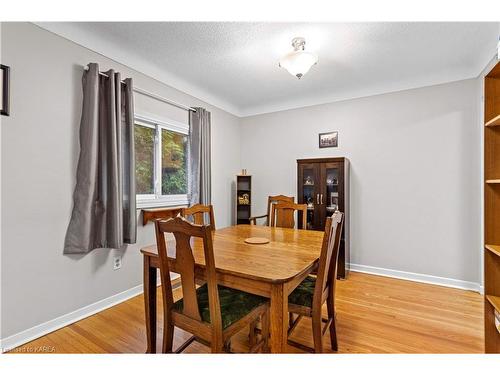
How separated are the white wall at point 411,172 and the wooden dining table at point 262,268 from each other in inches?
63.0

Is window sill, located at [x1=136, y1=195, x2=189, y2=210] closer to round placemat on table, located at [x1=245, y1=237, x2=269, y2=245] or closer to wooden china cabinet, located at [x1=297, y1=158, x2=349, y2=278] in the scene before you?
round placemat on table, located at [x1=245, y1=237, x2=269, y2=245]

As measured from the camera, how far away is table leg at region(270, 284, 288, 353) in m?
1.24

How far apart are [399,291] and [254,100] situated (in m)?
3.10

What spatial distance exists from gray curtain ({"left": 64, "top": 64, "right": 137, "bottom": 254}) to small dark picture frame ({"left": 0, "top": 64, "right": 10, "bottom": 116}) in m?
0.48

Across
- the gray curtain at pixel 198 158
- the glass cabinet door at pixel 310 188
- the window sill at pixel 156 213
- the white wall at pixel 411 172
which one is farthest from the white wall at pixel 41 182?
the white wall at pixel 411 172

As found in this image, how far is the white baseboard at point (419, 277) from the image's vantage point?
2.79 metres

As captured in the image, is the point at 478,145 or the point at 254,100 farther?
the point at 254,100

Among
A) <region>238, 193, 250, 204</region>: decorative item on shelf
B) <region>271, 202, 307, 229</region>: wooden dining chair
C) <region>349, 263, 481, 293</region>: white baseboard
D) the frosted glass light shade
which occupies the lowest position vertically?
<region>349, 263, 481, 293</region>: white baseboard

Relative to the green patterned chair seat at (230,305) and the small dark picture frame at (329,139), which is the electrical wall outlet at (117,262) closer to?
the green patterned chair seat at (230,305)

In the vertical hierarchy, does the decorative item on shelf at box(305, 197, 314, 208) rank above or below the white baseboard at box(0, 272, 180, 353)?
above

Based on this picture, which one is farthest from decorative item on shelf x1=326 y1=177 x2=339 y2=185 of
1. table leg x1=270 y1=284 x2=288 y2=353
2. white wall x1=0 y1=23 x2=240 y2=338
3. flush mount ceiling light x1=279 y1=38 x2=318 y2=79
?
white wall x1=0 y1=23 x2=240 y2=338

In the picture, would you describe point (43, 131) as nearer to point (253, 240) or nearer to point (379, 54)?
point (253, 240)
